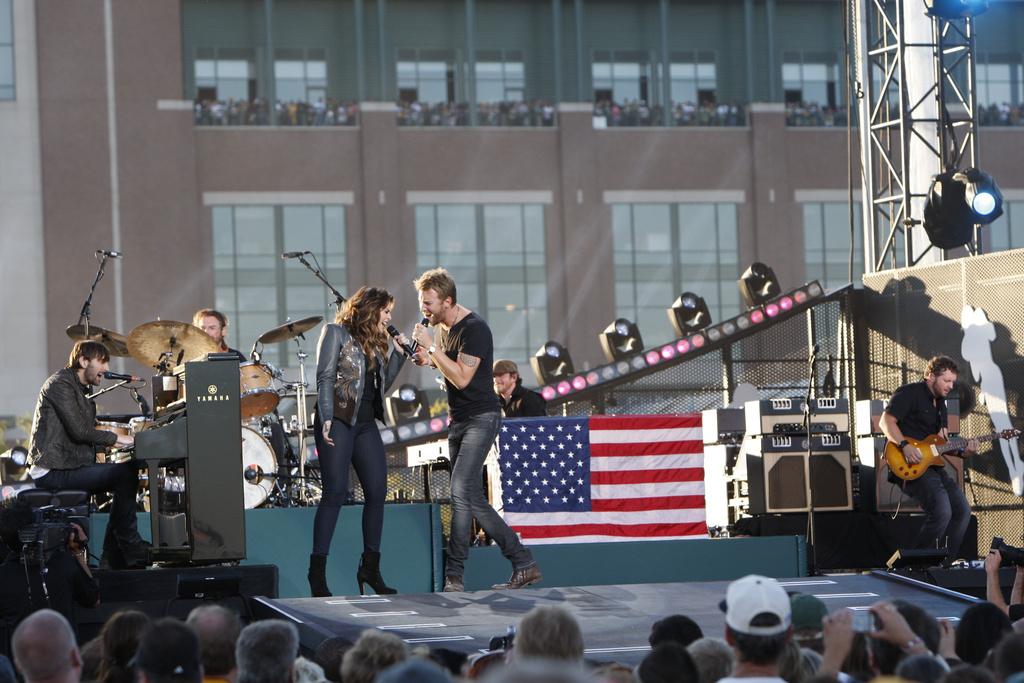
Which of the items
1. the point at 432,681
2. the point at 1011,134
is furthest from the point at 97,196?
the point at 432,681

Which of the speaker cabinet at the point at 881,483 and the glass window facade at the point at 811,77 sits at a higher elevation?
the glass window facade at the point at 811,77

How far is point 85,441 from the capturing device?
10.3 m

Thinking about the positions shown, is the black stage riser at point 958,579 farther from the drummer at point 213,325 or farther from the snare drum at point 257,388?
the drummer at point 213,325

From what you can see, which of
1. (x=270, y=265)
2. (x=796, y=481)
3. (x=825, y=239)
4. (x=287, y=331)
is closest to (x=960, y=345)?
(x=796, y=481)

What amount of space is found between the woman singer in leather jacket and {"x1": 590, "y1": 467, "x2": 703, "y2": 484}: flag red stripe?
2.81 meters

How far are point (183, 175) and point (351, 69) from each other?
5.76m

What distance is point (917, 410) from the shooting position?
13297 mm

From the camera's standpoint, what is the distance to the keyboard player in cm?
1016

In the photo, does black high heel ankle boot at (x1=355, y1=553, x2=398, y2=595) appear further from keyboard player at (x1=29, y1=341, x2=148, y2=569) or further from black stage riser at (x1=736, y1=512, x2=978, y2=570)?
black stage riser at (x1=736, y1=512, x2=978, y2=570)

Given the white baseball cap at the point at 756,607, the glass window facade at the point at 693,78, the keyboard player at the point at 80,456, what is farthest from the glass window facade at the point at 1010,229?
the white baseball cap at the point at 756,607

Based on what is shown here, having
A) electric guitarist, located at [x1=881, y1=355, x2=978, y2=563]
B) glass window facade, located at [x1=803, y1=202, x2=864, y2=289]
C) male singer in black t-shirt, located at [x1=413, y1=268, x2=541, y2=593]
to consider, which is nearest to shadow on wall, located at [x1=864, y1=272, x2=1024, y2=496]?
electric guitarist, located at [x1=881, y1=355, x2=978, y2=563]

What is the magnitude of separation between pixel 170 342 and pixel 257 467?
4.46 ft

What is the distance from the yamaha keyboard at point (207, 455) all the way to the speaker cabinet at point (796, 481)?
5402mm

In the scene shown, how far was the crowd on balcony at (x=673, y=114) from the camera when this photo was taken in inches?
1783
